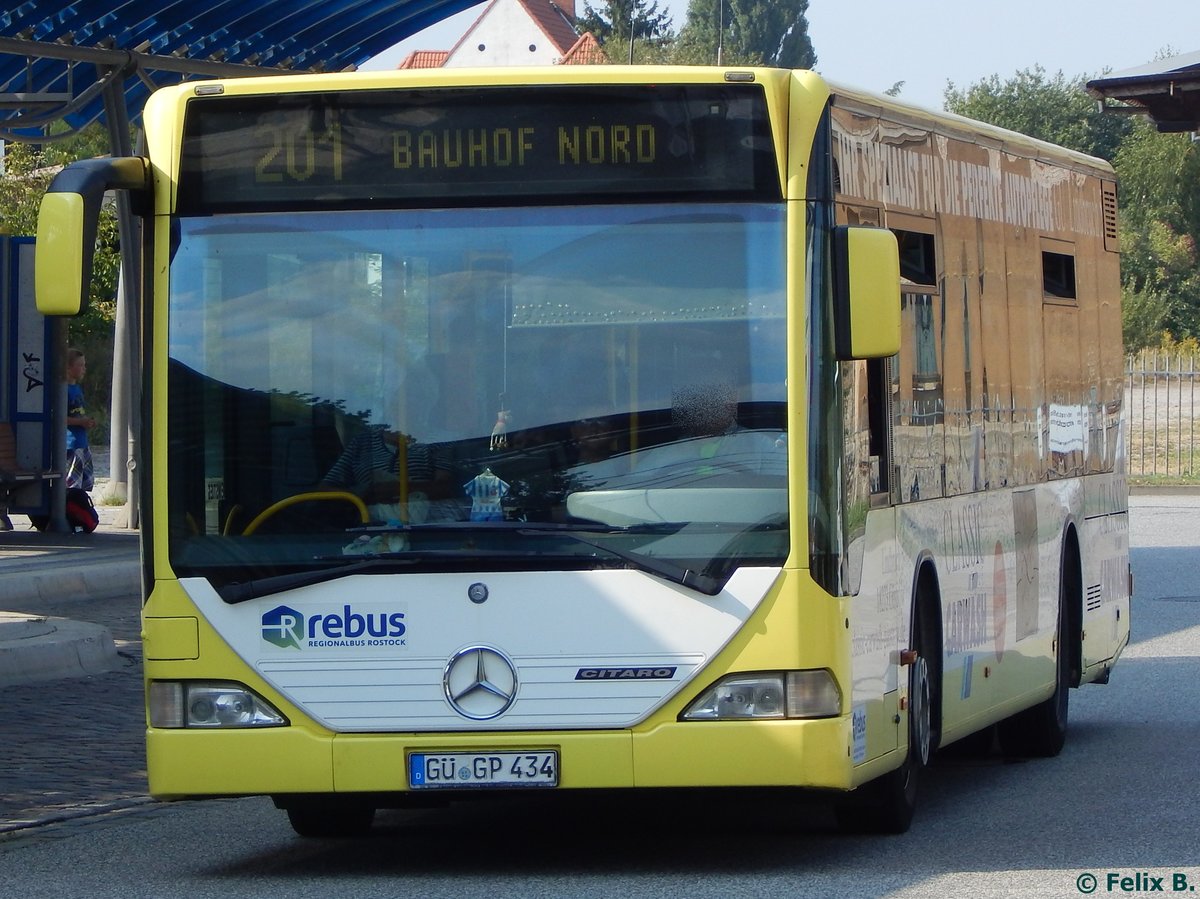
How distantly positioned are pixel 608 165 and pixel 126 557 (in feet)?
44.0

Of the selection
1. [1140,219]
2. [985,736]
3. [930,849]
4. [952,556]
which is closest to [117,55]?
[985,736]

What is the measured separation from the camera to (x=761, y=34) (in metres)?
119

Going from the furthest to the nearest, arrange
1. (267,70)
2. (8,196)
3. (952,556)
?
(8,196), (267,70), (952,556)

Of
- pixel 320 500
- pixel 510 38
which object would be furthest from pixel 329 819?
pixel 510 38

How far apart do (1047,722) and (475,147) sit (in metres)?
5.17

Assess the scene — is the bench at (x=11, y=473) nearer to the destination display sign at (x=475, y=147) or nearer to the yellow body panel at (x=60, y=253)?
the destination display sign at (x=475, y=147)

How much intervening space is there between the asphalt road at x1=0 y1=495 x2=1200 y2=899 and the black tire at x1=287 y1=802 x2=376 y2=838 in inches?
2.7

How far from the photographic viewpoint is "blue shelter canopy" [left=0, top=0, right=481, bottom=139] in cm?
1938

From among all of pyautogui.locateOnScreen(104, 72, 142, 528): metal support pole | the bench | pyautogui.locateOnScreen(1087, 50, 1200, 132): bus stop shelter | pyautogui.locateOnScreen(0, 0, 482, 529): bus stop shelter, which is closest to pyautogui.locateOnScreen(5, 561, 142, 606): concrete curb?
pyautogui.locateOnScreen(104, 72, 142, 528): metal support pole

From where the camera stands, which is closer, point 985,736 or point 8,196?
point 985,736

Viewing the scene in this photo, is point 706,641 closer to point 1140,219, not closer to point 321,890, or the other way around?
point 321,890

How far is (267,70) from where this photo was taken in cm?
2180

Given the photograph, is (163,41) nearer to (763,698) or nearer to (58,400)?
(58,400)

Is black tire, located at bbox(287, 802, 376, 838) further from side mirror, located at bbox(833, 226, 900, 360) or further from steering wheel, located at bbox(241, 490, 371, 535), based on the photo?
side mirror, located at bbox(833, 226, 900, 360)
